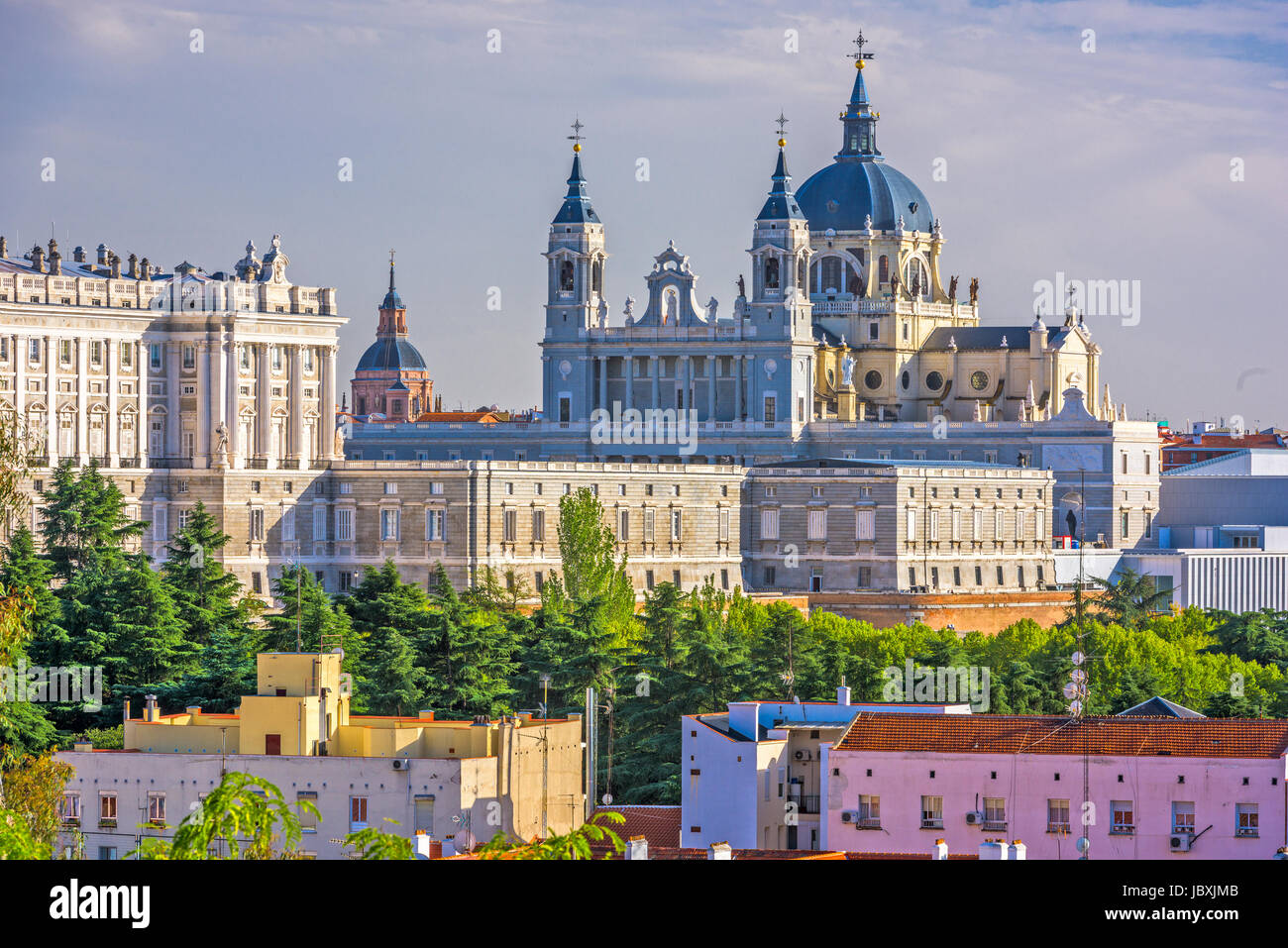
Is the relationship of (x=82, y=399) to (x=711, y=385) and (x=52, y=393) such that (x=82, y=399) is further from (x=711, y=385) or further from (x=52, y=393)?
(x=711, y=385)

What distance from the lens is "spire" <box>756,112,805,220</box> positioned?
12456cm

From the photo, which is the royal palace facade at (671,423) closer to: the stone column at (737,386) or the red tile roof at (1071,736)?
the stone column at (737,386)

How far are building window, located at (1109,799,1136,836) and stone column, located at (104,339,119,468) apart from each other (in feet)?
191

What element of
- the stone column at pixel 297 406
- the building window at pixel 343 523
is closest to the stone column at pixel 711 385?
the stone column at pixel 297 406

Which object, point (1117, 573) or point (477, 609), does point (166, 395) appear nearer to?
point (477, 609)

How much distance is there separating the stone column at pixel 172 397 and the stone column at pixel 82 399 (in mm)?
3331

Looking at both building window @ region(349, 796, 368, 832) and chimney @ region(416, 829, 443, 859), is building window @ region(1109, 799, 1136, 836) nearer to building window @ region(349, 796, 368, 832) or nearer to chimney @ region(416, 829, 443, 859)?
chimney @ region(416, 829, 443, 859)

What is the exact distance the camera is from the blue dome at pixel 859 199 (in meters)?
134

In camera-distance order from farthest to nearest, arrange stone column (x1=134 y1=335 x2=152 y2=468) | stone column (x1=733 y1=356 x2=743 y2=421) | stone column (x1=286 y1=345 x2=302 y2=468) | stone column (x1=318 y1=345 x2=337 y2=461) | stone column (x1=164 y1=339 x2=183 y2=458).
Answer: stone column (x1=733 y1=356 x2=743 y2=421), stone column (x1=318 y1=345 x2=337 y2=461), stone column (x1=286 y1=345 x2=302 y2=468), stone column (x1=164 y1=339 x2=183 y2=458), stone column (x1=134 y1=335 x2=152 y2=468)

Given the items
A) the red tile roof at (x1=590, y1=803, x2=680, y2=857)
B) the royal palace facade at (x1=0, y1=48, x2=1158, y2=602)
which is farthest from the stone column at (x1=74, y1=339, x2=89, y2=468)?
the red tile roof at (x1=590, y1=803, x2=680, y2=857)

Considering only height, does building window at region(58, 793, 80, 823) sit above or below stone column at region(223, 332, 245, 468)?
below
